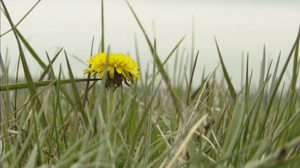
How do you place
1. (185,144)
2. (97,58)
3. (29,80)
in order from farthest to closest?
(97,58)
(29,80)
(185,144)

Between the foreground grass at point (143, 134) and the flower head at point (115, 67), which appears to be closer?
the foreground grass at point (143, 134)

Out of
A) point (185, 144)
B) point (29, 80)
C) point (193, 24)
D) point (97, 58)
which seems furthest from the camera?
point (193, 24)

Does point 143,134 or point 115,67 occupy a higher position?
point 115,67

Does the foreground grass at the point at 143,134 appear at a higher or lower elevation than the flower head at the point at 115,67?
lower

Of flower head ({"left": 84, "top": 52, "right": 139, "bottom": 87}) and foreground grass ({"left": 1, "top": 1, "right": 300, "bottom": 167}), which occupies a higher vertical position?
flower head ({"left": 84, "top": 52, "right": 139, "bottom": 87})

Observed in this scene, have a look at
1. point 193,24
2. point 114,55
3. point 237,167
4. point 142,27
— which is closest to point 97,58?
point 114,55

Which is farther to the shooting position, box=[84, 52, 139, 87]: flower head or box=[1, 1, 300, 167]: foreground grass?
box=[84, 52, 139, 87]: flower head

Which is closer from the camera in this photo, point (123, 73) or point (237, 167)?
point (237, 167)

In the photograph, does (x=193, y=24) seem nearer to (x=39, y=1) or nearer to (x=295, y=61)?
(x=295, y=61)
